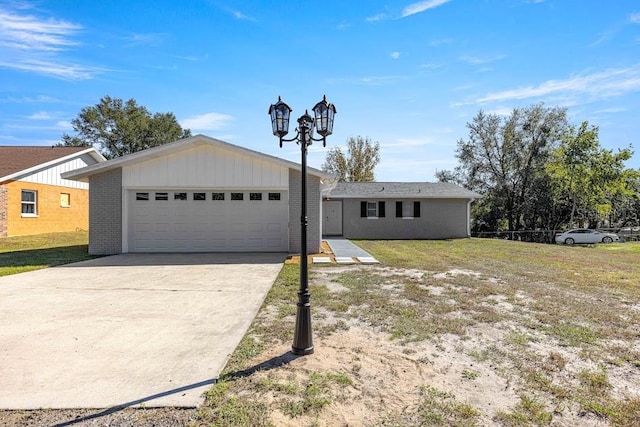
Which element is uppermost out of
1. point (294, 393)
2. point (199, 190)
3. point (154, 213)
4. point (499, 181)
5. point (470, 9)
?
point (470, 9)

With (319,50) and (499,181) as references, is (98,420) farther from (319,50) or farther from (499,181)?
(499,181)

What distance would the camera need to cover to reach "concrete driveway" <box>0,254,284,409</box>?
10.1 feet

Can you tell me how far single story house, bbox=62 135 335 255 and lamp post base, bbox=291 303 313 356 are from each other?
8073 mm

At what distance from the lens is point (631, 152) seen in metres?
25.0

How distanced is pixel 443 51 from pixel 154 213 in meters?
10.4

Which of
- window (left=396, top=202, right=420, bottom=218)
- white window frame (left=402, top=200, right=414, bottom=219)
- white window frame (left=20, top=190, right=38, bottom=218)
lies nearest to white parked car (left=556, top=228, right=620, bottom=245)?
window (left=396, top=202, right=420, bottom=218)

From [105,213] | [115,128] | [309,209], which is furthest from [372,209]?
[115,128]

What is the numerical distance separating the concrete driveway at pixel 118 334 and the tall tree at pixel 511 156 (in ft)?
88.5

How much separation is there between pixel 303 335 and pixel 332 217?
57.9ft

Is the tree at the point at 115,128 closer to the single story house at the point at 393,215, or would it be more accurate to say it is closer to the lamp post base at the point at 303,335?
the single story house at the point at 393,215

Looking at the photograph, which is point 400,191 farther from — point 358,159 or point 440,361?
point 440,361

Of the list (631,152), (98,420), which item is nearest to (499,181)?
(631,152)

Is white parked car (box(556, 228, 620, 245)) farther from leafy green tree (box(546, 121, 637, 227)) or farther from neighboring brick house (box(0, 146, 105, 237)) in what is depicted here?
neighboring brick house (box(0, 146, 105, 237))

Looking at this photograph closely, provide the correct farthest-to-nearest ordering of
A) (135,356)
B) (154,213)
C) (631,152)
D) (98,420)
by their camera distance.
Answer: (631,152) < (154,213) < (135,356) < (98,420)
